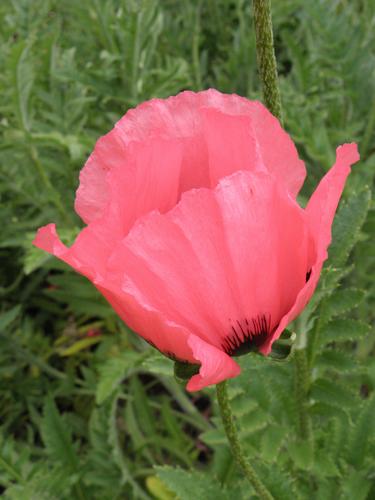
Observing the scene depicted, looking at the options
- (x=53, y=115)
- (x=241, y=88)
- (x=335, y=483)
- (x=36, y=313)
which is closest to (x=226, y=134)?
(x=335, y=483)

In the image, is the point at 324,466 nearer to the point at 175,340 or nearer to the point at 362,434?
the point at 362,434

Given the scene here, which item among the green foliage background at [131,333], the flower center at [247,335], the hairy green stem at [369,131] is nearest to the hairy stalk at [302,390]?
the green foliage background at [131,333]

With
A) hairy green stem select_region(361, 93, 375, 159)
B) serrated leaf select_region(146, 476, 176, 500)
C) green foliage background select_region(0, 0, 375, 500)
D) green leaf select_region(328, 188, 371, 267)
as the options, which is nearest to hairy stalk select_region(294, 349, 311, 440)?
green foliage background select_region(0, 0, 375, 500)

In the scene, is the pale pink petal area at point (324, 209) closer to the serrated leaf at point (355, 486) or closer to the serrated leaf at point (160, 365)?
the serrated leaf at point (160, 365)

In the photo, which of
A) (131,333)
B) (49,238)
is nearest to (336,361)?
(49,238)

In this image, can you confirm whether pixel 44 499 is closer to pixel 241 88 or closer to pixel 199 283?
pixel 199 283
